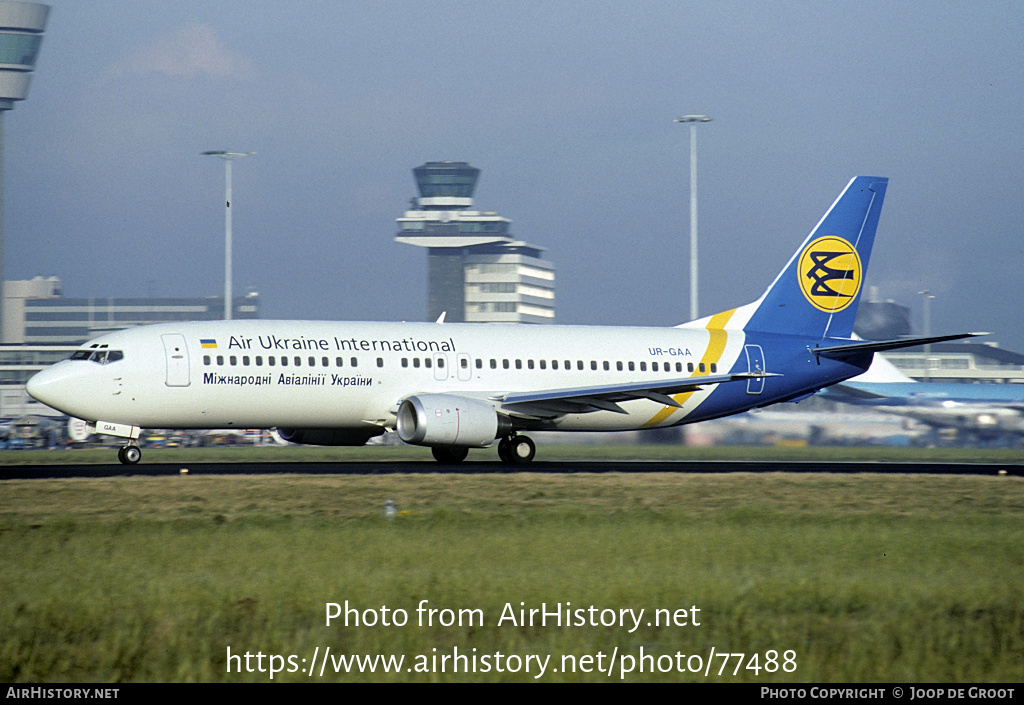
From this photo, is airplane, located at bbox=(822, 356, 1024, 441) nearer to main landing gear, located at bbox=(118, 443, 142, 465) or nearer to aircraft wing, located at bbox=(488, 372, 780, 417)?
aircraft wing, located at bbox=(488, 372, 780, 417)

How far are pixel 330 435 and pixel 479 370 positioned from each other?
4.37m

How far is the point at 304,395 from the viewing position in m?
29.9

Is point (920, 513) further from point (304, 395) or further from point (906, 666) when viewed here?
point (304, 395)

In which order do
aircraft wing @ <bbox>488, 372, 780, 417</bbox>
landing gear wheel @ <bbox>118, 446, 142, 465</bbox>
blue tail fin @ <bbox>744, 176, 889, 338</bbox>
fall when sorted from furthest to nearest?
1. blue tail fin @ <bbox>744, 176, 889, 338</bbox>
2. aircraft wing @ <bbox>488, 372, 780, 417</bbox>
3. landing gear wheel @ <bbox>118, 446, 142, 465</bbox>

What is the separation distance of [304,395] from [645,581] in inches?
719

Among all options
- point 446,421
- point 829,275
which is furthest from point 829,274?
point 446,421

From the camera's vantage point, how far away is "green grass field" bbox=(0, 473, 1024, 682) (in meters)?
9.62

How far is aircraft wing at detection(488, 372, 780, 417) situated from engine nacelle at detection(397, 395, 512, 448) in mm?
1339

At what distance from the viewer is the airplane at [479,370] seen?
29.0 metres

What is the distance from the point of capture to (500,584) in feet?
→ 41.2

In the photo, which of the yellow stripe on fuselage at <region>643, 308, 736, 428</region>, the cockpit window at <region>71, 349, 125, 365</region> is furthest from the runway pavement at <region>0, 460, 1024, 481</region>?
the cockpit window at <region>71, 349, 125, 365</region>

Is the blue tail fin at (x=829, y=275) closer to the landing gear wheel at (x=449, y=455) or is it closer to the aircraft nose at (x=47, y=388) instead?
the landing gear wheel at (x=449, y=455)

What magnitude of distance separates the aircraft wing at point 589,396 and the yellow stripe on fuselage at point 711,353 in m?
1.97

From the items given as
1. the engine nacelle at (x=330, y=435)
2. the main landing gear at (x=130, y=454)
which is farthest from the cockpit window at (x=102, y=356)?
the engine nacelle at (x=330, y=435)
